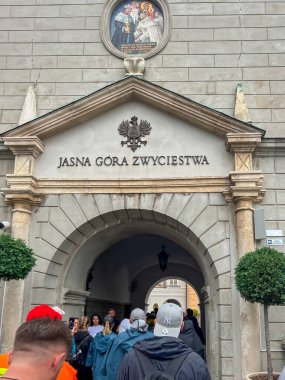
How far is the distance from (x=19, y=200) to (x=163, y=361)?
7485 mm

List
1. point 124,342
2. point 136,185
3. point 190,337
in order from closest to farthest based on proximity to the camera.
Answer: point 124,342 → point 190,337 → point 136,185

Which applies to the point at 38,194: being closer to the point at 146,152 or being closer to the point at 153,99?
the point at 146,152

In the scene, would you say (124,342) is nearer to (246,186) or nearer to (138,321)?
(138,321)

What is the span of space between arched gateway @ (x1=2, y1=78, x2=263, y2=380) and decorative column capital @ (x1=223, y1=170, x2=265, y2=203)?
0.02 m

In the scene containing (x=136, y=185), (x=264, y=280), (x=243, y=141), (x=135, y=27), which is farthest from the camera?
(x=135, y=27)

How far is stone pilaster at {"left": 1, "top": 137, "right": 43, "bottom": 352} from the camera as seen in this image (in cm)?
910

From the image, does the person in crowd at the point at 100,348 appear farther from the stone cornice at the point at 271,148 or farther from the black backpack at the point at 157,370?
the stone cornice at the point at 271,148

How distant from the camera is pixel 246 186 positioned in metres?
9.34

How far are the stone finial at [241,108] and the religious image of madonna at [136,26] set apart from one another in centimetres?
275

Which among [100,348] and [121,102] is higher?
[121,102]

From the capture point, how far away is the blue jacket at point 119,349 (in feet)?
18.0

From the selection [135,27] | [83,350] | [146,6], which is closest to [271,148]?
[135,27]

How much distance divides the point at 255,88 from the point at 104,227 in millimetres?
5153

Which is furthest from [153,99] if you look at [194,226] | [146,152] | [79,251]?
[79,251]
